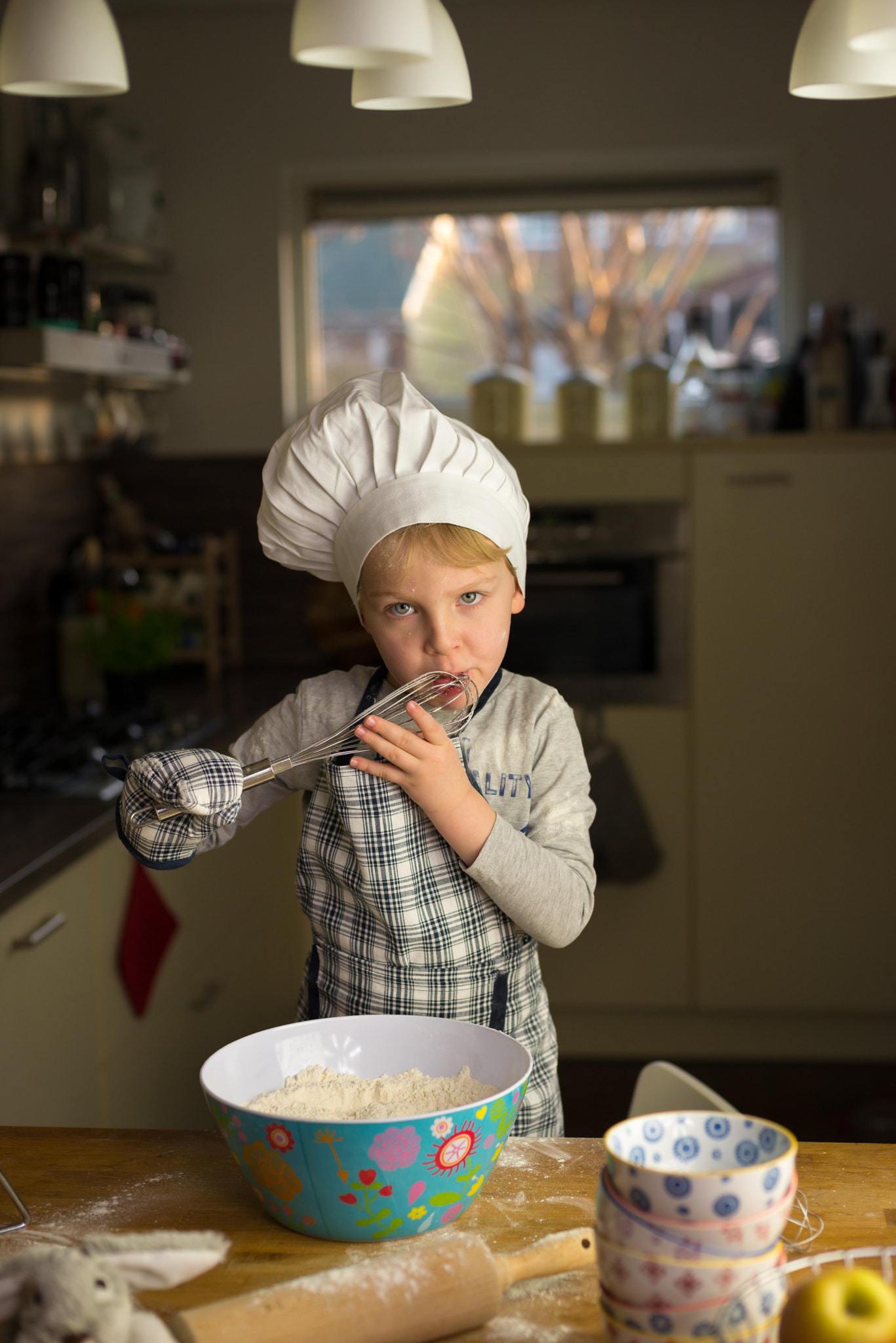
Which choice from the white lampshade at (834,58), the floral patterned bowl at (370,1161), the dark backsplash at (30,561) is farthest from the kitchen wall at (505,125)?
the floral patterned bowl at (370,1161)

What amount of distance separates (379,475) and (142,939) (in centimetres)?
122

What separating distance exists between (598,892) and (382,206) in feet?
5.82

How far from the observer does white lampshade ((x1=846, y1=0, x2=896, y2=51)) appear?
2.88 feet

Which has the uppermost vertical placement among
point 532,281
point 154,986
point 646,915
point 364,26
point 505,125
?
point 505,125

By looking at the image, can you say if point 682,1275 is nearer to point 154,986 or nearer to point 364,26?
point 364,26

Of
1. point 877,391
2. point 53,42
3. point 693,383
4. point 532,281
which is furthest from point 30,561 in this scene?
point 877,391

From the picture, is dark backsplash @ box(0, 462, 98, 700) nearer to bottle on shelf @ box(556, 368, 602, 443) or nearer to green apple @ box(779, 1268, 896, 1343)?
bottle on shelf @ box(556, 368, 602, 443)

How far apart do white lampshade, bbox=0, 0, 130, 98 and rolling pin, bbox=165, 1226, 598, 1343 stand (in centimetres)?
100

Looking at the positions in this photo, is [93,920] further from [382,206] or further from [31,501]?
[382,206]

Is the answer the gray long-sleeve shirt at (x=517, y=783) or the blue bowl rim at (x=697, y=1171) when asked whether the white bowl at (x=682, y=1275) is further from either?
the gray long-sleeve shirt at (x=517, y=783)

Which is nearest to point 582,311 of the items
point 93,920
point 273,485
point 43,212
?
point 43,212

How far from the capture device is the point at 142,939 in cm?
199

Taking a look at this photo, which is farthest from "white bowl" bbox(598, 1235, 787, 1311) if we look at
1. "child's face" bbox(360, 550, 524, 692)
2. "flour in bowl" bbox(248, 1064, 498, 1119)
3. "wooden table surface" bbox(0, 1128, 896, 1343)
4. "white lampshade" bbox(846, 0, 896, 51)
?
"white lampshade" bbox(846, 0, 896, 51)

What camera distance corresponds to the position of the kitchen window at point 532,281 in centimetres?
321
